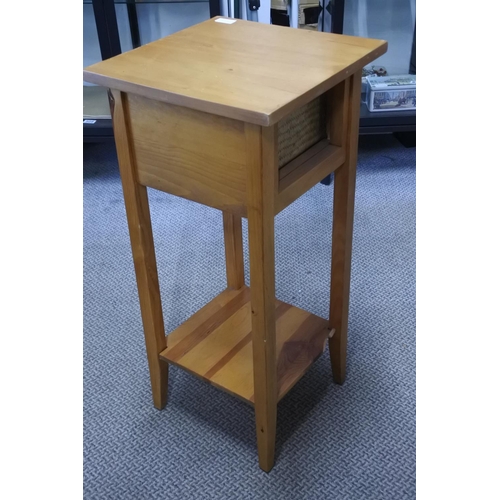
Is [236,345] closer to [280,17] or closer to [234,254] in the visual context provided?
[234,254]

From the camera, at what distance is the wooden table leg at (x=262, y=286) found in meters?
0.94

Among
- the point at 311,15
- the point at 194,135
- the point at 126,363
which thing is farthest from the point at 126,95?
the point at 311,15

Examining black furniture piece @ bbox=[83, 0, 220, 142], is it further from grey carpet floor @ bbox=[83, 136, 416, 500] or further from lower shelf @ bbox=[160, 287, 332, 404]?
lower shelf @ bbox=[160, 287, 332, 404]

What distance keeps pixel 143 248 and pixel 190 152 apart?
0.27 meters

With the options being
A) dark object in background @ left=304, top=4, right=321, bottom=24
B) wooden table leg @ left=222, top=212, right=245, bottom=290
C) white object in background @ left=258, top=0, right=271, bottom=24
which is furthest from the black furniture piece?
wooden table leg @ left=222, top=212, right=245, bottom=290

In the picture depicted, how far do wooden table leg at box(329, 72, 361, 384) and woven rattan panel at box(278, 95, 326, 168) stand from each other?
0.15 ft

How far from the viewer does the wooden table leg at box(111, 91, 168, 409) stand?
3.55 ft

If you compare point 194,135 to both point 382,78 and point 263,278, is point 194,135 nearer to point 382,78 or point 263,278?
point 263,278

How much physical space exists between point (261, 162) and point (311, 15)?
137 cm

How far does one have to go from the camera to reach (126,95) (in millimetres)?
1036

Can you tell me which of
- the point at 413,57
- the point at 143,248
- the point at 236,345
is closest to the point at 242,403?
the point at 236,345

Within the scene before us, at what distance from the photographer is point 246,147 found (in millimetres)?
931

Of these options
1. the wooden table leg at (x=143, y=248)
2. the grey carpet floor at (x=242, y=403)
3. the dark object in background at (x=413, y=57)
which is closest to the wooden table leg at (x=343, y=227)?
the grey carpet floor at (x=242, y=403)

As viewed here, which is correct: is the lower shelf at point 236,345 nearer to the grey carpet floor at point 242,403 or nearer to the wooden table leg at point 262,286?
the wooden table leg at point 262,286
